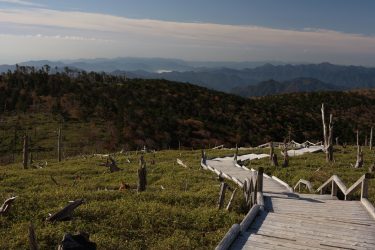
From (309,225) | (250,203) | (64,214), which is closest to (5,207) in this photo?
(64,214)

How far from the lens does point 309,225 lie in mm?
14945

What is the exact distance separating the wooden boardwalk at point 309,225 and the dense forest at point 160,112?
6471 cm

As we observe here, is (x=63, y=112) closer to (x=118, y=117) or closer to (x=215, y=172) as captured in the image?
(x=118, y=117)

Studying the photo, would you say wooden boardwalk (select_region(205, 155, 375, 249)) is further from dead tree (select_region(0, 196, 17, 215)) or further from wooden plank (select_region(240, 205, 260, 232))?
dead tree (select_region(0, 196, 17, 215))

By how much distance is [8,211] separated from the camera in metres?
18.2

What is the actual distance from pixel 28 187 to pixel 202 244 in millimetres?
17148

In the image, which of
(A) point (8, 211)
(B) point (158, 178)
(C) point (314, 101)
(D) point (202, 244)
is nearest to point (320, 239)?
(D) point (202, 244)

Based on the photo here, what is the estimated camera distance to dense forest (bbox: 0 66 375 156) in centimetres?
9206

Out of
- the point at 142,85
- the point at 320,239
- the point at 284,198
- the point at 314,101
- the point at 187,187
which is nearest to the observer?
the point at 320,239

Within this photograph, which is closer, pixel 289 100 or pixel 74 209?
pixel 74 209

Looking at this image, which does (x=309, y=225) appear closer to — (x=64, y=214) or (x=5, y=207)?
(x=64, y=214)

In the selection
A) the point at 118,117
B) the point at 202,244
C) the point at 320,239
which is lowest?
the point at 118,117

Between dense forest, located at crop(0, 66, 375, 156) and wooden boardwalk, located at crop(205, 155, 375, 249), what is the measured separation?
6471 centimetres

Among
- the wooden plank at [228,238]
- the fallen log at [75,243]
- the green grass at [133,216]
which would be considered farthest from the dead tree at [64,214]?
the wooden plank at [228,238]
